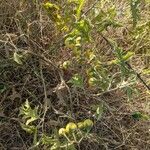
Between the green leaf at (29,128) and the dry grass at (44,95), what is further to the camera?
the dry grass at (44,95)

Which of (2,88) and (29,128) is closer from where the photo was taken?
(29,128)

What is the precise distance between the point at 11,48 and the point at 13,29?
0.49 feet

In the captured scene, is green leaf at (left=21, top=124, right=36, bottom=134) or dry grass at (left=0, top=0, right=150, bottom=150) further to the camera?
dry grass at (left=0, top=0, right=150, bottom=150)

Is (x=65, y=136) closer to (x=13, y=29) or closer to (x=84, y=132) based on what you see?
(x=84, y=132)

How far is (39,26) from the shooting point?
1.82 metres

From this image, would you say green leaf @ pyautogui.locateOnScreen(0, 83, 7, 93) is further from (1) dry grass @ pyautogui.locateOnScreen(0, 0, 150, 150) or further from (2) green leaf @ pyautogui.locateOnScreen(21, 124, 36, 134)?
(2) green leaf @ pyautogui.locateOnScreen(21, 124, 36, 134)

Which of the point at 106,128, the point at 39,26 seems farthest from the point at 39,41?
the point at 106,128

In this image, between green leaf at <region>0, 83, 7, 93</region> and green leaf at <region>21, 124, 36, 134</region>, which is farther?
green leaf at <region>0, 83, 7, 93</region>

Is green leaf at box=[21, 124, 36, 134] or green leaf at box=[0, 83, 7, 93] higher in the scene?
green leaf at box=[0, 83, 7, 93]

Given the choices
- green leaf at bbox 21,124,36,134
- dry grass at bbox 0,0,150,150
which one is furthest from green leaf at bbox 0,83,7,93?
green leaf at bbox 21,124,36,134

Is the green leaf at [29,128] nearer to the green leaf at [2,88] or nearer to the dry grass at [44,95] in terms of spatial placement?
the dry grass at [44,95]

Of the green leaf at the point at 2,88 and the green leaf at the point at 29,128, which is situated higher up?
the green leaf at the point at 2,88

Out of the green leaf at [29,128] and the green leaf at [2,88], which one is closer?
the green leaf at [29,128]

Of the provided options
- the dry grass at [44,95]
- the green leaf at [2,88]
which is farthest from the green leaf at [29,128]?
the green leaf at [2,88]
